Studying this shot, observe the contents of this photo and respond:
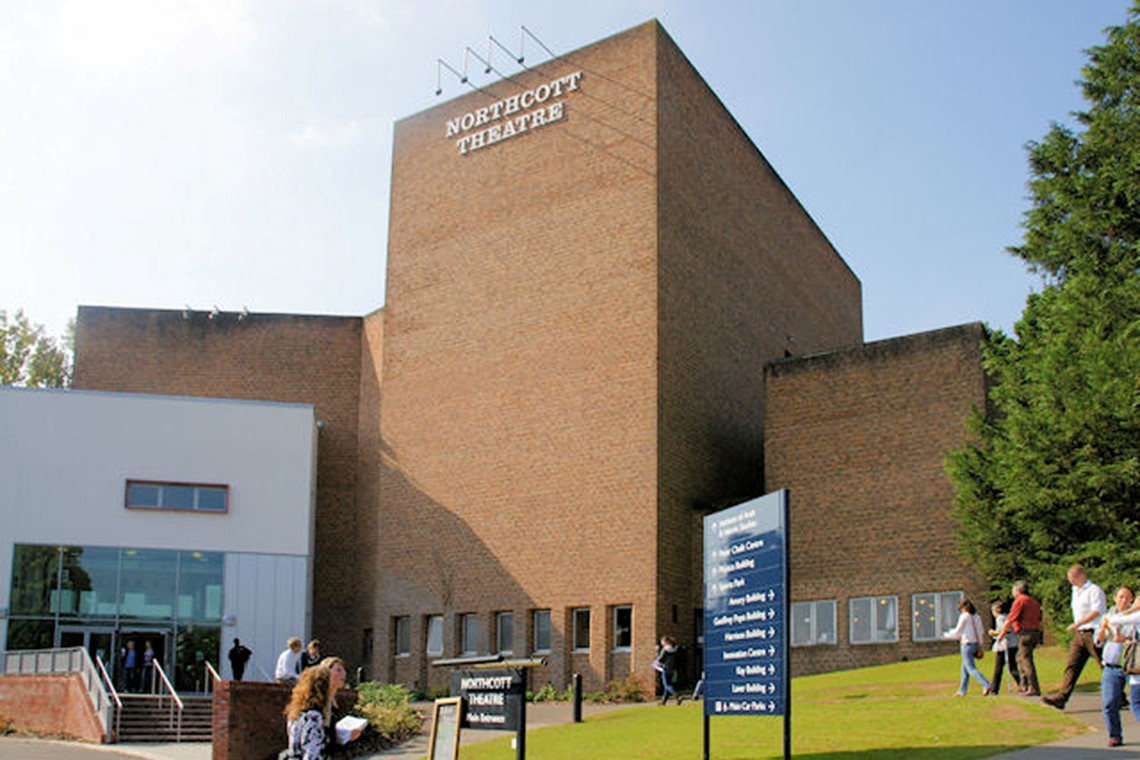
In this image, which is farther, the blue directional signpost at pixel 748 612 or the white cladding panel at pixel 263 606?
the white cladding panel at pixel 263 606

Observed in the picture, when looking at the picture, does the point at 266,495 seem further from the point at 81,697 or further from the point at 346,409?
the point at 81,697

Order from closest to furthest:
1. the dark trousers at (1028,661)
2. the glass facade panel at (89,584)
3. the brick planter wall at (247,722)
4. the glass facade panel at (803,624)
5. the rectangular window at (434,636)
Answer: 1. the dark trousers at (1028,661)
2. the brick planter wall at (247,722)
3. the glass facade panel at (803,624)
4. the glass facade panel at (89,584)
5. the rectangular window at (434,636)

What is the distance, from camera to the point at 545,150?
119 feet

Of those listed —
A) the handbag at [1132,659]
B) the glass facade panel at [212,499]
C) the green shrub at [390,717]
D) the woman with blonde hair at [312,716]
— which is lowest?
the green shrub at [390,717]

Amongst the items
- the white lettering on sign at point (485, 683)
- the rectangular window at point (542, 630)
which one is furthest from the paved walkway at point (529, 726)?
the white lettering on sign at point (485, 683)

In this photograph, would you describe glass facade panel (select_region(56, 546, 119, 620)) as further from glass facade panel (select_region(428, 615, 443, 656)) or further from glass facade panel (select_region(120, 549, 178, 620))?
glass facade panel (select_region(428, 615, 443, 656))

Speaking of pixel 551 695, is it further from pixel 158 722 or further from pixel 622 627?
pixel 158 722

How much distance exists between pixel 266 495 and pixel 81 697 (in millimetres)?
11795

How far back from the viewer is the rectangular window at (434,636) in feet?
118

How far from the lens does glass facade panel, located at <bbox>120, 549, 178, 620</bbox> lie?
1382 inches

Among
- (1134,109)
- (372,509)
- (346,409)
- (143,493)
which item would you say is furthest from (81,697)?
(1134,109)

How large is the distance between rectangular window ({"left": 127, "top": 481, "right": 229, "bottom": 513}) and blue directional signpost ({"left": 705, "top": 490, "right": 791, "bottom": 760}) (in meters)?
24.4

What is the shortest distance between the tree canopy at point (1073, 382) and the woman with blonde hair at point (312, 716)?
15.9 m

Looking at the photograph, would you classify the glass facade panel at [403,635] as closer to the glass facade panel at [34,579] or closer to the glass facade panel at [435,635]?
the glass facade panel at [435,635]
